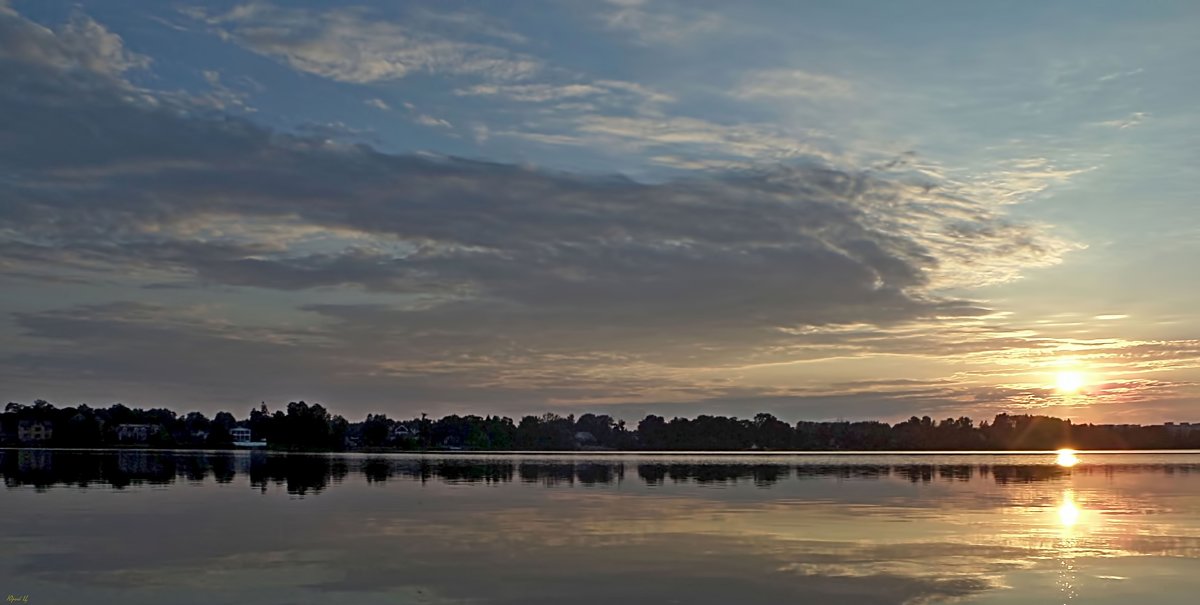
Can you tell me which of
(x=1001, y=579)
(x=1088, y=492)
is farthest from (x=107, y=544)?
(x=1088, y=492)

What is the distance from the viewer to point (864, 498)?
54.9m

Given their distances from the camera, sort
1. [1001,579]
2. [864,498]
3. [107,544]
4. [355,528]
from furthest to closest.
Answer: [864,498], [355,528], [107,544], [1001,579]

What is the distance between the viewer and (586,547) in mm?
31766

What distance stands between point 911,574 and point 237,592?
15.9 meters

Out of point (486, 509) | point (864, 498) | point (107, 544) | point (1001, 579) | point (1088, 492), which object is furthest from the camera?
point (1088, 492)

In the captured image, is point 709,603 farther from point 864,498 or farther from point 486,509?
point 864,498

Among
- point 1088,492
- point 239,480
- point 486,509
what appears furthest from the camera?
point 239,480

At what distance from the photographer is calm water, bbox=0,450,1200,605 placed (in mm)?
24172

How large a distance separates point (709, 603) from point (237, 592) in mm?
10078

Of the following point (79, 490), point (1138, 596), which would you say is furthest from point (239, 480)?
point (1138, 596)

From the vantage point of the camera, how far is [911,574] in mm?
27031

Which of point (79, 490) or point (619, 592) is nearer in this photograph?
point (619, 592)

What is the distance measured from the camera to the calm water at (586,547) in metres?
24.2

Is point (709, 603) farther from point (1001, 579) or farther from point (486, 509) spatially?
point (486, 509)
